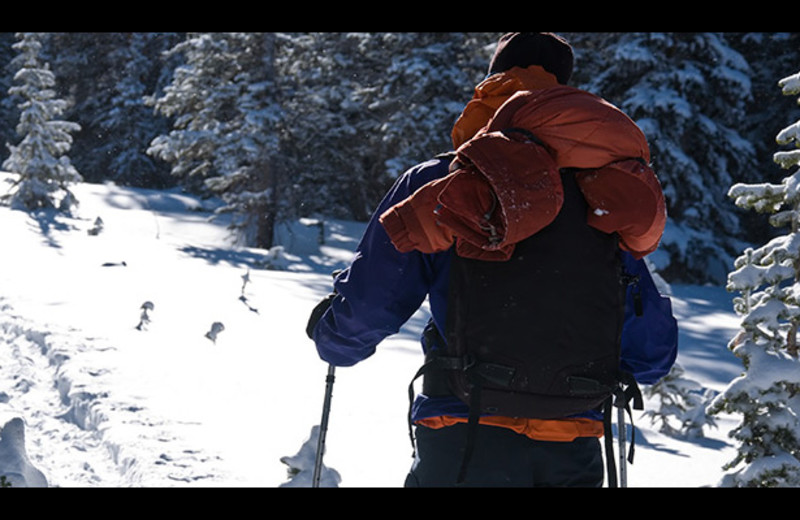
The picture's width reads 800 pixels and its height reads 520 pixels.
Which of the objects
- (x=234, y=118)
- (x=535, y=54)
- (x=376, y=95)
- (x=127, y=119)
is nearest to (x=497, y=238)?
(x=535, y=54)

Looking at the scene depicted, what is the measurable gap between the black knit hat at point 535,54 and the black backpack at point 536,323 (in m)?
0.48

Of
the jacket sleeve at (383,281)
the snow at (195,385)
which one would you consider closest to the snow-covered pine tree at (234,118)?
the snow at (195,385)

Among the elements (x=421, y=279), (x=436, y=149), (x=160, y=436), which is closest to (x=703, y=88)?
(x=436, y=149)

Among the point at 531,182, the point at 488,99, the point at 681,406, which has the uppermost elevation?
the point at 488,99

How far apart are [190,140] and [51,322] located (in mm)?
11839

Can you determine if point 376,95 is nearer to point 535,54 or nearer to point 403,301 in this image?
point 535,54

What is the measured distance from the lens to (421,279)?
2135 mm

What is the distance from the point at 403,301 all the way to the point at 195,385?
543 cm

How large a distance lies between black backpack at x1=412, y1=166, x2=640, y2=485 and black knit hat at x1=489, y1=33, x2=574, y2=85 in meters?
0.48

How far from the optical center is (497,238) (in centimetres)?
193

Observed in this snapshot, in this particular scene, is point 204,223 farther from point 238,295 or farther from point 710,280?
point 710,280

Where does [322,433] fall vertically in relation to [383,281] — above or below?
below

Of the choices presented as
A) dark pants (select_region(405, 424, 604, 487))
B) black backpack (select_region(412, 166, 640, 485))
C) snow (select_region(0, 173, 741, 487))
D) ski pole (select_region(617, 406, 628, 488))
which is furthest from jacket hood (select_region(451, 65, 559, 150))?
snow (select_region(0, 173, 741, 487))

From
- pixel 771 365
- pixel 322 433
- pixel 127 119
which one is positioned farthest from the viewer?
pixel 127 119
